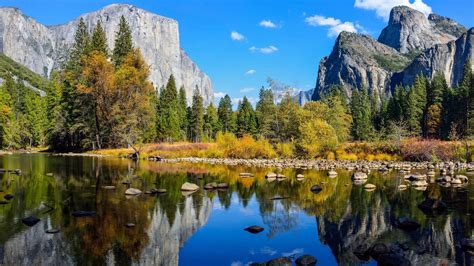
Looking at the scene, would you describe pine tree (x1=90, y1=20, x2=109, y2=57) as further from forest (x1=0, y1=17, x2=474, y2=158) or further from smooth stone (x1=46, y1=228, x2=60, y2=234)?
smooth stone (x1=46, y1=228, x2=60, y2=234)

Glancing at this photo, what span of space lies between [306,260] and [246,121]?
84.3m

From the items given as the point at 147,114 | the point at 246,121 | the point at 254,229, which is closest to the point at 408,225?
the point at 254,229

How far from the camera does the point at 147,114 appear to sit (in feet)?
177

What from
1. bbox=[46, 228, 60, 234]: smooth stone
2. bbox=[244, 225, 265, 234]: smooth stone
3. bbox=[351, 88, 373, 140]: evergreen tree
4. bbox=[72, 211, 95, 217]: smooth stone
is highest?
bbox=[351, 88, 373, 140]: evergreen tree

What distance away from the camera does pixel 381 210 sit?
48.6 feet

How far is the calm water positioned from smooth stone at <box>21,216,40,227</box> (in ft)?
0.47

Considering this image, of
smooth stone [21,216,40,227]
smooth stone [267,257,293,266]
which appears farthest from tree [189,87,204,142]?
smooth stone [267,257,293,266]

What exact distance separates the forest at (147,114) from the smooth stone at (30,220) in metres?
32.0

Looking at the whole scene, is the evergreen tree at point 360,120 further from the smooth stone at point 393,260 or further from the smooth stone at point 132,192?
the smooth stone at point 393,260

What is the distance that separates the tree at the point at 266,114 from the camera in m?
76.3

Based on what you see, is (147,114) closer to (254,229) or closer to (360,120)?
(254,229)

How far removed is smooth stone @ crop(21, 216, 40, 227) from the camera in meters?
11.7

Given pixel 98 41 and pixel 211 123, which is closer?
pixel 98 41

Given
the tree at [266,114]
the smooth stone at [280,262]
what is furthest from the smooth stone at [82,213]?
the tree at [266,114]
